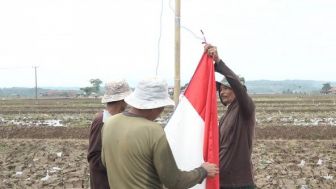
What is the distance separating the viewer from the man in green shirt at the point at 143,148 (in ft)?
8.47

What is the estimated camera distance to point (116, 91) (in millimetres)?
3691

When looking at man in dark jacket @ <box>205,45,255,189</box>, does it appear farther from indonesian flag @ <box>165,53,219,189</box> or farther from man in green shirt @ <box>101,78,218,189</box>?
man in green shirt @ <box>101,78,218,189</box>

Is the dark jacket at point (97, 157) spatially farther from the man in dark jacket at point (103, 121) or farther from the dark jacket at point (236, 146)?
the dark jacket at point (236, 146)

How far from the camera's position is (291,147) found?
1220 cm

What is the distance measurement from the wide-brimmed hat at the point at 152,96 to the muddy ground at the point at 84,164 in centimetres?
495

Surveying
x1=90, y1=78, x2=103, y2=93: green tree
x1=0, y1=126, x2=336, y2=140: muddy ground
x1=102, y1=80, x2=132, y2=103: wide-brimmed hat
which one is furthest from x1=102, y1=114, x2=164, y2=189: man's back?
x1=90, y1=78, x2=103, y2=93: green tree

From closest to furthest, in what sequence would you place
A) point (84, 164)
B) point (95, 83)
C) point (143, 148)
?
1. point (143, 148)
2. point (84, 164)
3. point (95, 83)

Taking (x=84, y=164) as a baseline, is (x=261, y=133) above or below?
below

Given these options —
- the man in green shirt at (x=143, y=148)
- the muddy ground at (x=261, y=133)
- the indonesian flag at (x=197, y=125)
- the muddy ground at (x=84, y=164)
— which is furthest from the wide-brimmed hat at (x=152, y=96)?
the muddy ground at (x=261, y=133)

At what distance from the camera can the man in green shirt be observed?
2.58 meters

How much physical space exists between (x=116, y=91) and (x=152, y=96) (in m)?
1.01

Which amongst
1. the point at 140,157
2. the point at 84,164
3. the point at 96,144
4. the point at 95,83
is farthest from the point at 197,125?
the point at 95,83

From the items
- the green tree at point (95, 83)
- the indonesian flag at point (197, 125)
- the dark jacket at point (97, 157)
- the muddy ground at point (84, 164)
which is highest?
the indonesian flag at point (197, 125)

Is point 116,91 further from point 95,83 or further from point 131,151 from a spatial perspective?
point 95,83
